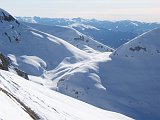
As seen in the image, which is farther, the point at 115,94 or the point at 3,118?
the point at 115,94

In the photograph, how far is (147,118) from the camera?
175375mm

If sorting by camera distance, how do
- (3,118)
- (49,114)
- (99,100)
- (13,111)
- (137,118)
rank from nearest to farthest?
1. (3,118)
2. (13,111)
3. (49,114)
4. (137,118)
5. (99,100)

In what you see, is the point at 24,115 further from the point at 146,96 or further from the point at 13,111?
the point at 146,96

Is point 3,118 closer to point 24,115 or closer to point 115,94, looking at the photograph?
point 24,115

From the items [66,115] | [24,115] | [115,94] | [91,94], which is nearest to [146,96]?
[115,94]

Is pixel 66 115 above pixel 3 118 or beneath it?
beneath

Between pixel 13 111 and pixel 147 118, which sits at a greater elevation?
pixel 13 111

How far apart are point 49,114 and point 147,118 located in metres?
141

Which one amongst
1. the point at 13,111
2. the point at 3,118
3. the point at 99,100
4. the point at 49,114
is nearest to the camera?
the point at 3,118

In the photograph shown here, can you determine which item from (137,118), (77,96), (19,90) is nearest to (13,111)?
(19,90)

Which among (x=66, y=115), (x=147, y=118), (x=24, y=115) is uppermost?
(x=24, y=115)

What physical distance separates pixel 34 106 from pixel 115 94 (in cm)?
A: 15624

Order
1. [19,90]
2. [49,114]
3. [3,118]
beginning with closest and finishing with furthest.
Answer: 1. [3,118]
2. [49,114]
3. [19,90]

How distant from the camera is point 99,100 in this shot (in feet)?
609
